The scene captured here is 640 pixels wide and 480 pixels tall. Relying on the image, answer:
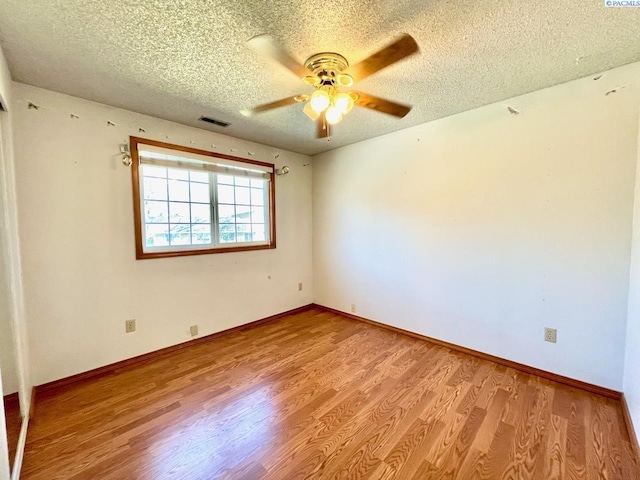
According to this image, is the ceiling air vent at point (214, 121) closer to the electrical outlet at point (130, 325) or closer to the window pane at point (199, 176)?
the window pane at point (199, 176)

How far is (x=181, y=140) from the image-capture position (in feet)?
9.16

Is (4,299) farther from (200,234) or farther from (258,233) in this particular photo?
(258,233)

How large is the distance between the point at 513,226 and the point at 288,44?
230 centimetres

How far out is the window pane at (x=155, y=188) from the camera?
2625 mm

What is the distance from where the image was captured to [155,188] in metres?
2.68

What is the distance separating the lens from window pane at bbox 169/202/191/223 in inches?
110

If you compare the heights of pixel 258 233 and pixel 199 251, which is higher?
pixel 258 233

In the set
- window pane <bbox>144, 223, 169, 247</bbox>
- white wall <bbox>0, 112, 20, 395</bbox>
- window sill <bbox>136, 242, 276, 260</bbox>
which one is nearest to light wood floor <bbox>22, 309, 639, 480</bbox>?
white wall <bbox>0, 112, 20, 395</bbox>

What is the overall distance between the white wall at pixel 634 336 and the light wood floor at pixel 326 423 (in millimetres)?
167

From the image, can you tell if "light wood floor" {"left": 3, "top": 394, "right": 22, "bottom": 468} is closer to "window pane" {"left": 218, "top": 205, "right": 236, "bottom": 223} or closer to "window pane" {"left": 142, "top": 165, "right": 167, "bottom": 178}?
"window pane" {"left": 142, "top": 165, "right": 167, "bottom": 178}

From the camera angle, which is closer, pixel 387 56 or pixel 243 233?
pixel 387 56

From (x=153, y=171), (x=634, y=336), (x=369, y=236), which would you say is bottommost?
(x=634, y=336)

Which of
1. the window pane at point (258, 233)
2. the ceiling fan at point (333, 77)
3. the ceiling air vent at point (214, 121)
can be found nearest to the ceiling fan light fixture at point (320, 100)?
the ceiling fan at point (333, 77)

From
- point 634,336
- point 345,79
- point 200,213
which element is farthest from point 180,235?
point 634,336
